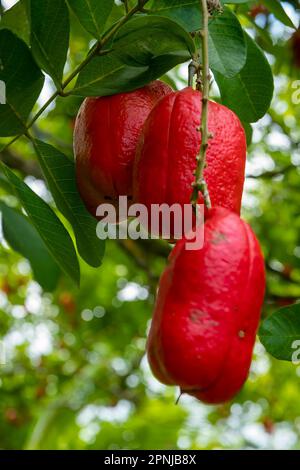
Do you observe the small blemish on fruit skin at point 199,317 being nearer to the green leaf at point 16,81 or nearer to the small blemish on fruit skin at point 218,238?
the small blemish on fruit skin at point 218,238

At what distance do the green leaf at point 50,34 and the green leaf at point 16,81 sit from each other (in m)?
0.03

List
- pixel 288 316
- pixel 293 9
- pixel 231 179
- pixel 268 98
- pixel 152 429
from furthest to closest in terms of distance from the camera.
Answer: pixel 152 429 → pixel 293 9 → pixel 268 98 → pixel 288 316 → pixel 231 179

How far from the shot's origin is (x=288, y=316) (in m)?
0.83

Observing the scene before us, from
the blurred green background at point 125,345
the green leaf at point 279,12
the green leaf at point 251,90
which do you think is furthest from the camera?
the blurred green background at point 125,345

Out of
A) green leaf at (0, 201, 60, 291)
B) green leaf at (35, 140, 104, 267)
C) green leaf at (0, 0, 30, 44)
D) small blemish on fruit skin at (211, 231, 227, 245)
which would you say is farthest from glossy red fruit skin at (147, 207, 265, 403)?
green leaf at (0, 201, 60, 291)

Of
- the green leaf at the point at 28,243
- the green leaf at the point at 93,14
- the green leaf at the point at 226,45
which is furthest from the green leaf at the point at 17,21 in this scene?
the green leaf at the point at 28,243

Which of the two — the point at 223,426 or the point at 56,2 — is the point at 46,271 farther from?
the point at 223,426

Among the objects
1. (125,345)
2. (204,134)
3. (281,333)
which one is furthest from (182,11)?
(125,345)

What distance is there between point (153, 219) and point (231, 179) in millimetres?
84

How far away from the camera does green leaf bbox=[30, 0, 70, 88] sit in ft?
2.63

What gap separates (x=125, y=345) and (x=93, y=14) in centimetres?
241

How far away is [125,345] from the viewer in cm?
315

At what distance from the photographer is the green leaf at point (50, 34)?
2.63 ft

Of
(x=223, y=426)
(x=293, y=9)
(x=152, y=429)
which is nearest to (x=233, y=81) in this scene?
(x=293, y=9)
